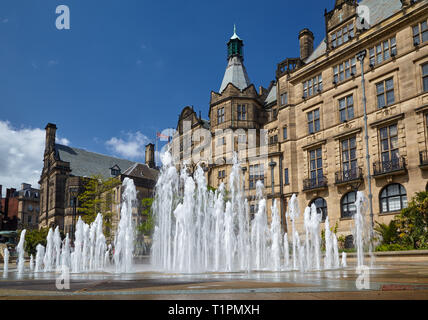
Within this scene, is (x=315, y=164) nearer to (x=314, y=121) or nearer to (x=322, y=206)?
(x=322, y=206)

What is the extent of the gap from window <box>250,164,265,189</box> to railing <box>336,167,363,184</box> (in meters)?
9.70

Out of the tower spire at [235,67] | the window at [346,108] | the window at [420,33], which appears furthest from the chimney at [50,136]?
the window at [420,33]

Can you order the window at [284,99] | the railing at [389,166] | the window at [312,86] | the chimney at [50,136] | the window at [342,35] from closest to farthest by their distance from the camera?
the railing at [389,166]
the window at [342,35]
the window at [312,86]
the window at [284,99]
the chimney at [50,136]

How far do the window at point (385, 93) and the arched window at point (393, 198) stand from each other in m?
6.57

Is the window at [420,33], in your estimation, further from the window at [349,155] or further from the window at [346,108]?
the window at [349,155]

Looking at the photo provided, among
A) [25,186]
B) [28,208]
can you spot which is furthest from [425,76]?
[25,186]

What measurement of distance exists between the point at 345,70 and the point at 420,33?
22.6 feet

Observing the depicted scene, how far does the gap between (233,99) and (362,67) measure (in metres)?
18.6

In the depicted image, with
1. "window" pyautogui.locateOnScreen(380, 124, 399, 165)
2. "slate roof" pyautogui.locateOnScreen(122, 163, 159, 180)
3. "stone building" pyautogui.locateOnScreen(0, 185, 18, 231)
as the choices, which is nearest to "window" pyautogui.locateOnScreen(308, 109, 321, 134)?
"window" pyautogui.locateOnScreen(380, 124, 399, 165)

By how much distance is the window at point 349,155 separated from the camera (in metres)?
32.6

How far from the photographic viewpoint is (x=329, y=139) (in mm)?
34875

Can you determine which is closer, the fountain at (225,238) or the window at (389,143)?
the fountain at (225,238)
